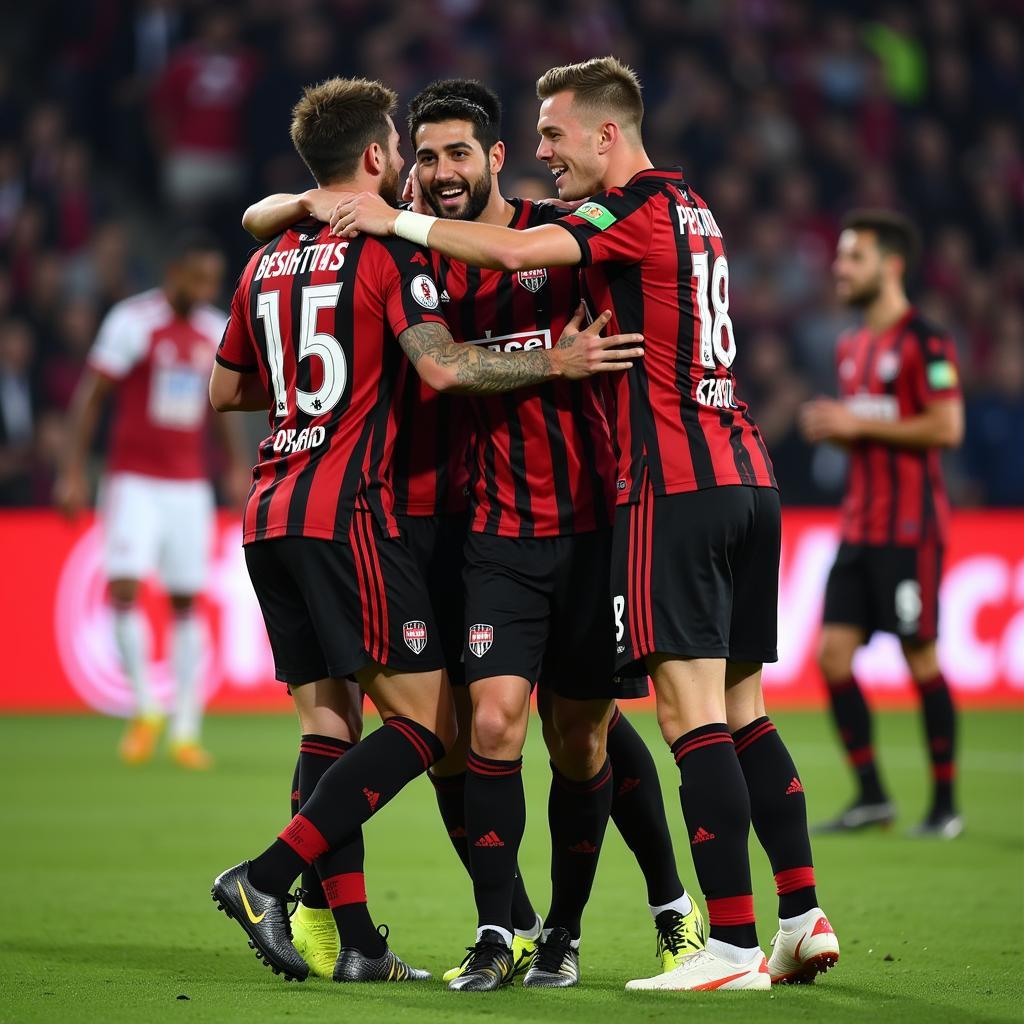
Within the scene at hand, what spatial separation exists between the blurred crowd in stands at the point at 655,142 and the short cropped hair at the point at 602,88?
28.0ft

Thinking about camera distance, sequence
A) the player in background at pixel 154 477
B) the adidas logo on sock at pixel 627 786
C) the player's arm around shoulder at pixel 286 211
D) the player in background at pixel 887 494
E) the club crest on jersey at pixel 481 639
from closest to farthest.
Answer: the club crest on jersey at pixel 481 639
the player's arm around shoulder at pixel 286 211
the adidas logo on sock at pixel 627 786
the player in background at pixel 887 494
the player in background at pixel 154 477

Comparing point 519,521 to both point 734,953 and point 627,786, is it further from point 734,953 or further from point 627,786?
point 734,953

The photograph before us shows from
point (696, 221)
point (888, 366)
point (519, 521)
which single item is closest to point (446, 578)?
point (519, 521)

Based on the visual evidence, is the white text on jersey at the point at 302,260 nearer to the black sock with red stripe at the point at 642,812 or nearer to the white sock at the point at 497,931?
the black sock with red stripe at the point at 642,812

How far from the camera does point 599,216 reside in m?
4.11

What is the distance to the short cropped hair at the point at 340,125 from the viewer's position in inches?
173

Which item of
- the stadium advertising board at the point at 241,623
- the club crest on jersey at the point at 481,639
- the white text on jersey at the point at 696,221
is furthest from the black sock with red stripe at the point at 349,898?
the stadium advertising board at the point at 241,623

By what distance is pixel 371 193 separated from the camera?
445 centimetres

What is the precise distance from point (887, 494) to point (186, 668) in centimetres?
398

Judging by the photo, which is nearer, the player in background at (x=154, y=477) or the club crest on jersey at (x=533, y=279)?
the club crest on jersey at (x=533, y=279)

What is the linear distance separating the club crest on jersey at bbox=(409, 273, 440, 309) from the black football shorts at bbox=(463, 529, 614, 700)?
0.60 metres

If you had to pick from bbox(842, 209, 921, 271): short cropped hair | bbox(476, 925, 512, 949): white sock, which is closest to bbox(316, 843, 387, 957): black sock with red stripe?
bbox(476, 925, 512, 949): white sock

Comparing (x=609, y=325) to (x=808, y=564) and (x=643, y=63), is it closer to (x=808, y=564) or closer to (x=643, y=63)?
(x=808, y=564)

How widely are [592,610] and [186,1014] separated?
1389 mm
